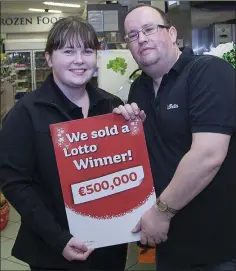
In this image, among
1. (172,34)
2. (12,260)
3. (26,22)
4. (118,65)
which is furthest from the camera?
(26,22)

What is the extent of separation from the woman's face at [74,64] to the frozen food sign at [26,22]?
12.3m

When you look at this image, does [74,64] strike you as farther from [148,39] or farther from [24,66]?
[24,66]

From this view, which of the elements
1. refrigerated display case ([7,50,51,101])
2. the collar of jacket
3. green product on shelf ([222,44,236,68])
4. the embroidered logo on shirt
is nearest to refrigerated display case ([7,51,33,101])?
refrigerated display case ([7,50,51,101])

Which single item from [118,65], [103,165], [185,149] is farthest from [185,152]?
[118,65]

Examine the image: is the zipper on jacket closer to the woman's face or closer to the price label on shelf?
the woman's face

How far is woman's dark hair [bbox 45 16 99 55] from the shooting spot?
1379mm

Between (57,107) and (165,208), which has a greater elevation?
(57,107)

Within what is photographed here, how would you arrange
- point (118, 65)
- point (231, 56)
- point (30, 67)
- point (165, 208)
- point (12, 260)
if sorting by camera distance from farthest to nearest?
point (30, 67), point (12, 260), point (118, 65), point (231, 56), point (165, 208)

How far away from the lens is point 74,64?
138 cm

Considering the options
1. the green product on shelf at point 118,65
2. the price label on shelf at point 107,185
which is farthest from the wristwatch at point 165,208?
the green product on shelf at point 118,65

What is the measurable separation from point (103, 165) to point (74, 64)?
37cm

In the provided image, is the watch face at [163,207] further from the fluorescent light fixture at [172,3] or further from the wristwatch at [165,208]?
the fluorescent light fixture at [172,3]

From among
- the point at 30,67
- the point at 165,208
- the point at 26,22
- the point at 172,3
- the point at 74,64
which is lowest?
the point at 165,208

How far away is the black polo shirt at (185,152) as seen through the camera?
132 centimetres
